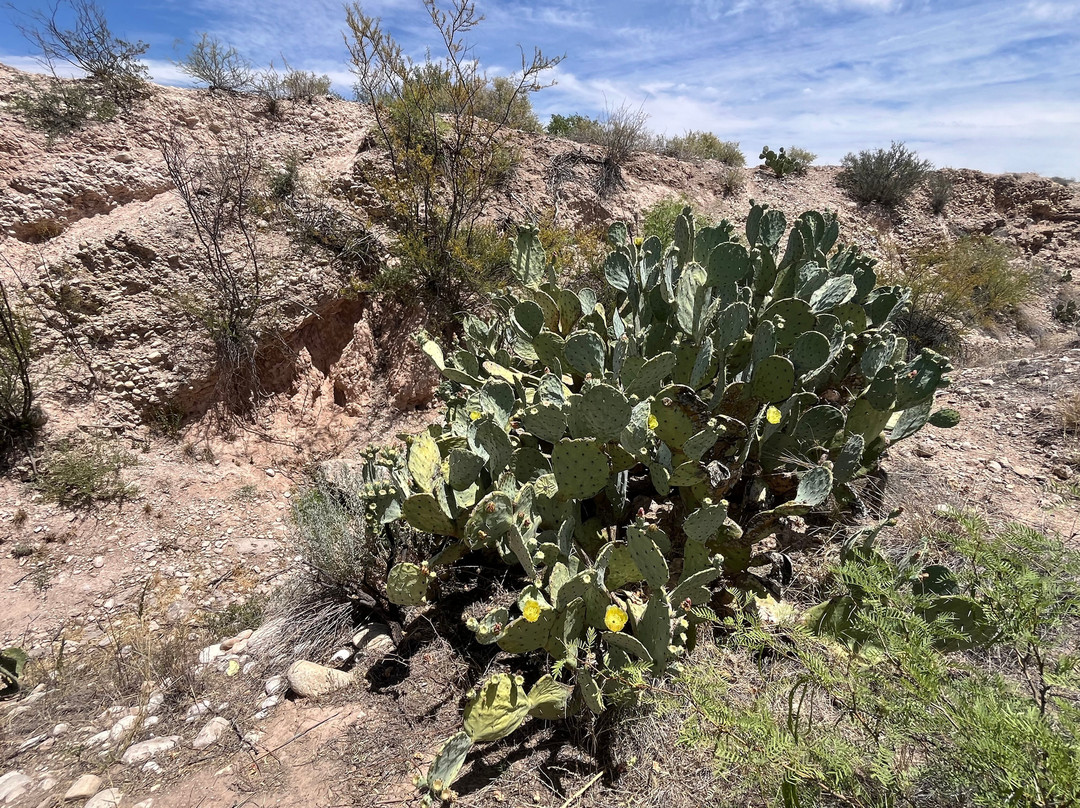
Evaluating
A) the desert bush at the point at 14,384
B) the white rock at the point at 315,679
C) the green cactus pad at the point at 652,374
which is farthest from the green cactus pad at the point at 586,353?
the desert bush at the point at 14,384

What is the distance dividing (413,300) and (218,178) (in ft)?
8.92

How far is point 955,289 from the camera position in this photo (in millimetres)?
7883

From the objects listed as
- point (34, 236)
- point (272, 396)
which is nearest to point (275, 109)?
point (34, 236)

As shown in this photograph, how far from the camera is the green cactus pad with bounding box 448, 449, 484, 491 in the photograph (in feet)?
7.35

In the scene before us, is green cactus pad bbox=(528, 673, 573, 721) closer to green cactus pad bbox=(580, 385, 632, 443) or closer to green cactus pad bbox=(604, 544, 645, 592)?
green cactus pad bbox=(604, 544, 645, 592)

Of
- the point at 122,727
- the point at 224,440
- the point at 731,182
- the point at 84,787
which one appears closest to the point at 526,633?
the point at 84,787

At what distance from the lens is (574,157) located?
8.70 metres

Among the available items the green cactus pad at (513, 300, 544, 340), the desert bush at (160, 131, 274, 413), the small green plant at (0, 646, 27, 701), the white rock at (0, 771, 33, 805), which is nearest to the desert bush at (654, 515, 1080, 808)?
the green cactus pad at (513, 300, 544, 340)

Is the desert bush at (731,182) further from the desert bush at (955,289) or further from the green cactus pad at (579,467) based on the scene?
the green cactus pad at (579,467)

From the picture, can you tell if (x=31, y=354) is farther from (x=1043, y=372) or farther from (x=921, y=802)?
(x=1043, y=372)

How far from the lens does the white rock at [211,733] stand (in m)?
2.25

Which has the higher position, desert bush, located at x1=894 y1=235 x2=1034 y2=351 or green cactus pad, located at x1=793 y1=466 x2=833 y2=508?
desert bush, located at x1=894 y1=235 x2=1034 y2=351

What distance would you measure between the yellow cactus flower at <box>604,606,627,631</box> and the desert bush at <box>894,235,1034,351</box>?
7165 mm

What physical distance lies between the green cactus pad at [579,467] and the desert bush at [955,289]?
22.6ft
